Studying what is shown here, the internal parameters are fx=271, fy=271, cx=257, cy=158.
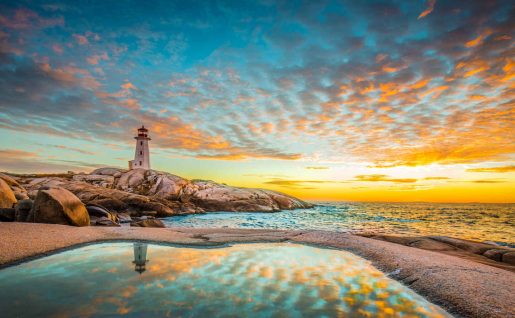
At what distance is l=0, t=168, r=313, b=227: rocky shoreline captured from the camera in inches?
746

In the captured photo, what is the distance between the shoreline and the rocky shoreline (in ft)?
14.8

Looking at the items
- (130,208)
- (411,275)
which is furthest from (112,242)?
(130,208)

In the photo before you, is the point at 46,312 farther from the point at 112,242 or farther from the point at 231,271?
the point at 112,242

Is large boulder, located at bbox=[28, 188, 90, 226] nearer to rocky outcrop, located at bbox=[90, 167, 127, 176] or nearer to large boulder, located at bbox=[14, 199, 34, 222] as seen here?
large boulder, located at bbox=[14, 199, 34, 222]

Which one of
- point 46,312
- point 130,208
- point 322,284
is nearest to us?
point 46,312

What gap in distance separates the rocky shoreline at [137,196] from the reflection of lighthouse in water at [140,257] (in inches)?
266

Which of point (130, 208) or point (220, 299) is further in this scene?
point (130, 208)

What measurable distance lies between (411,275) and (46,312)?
7395 mm

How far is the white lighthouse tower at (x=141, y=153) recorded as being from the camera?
61.7m

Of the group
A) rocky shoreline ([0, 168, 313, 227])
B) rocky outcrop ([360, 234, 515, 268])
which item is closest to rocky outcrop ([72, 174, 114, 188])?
rocky shoreline ([0, 168, 313, 227])

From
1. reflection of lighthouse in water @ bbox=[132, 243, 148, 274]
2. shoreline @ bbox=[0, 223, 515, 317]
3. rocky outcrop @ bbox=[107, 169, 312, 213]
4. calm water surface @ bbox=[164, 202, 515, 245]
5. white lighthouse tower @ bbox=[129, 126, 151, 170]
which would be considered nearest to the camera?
shoreline @ bbox=[0, 223, 515, 317]

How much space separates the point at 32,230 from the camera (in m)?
10.2

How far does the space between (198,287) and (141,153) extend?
62.8 meters

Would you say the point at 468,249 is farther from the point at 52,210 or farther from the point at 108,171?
the point at 108,171
